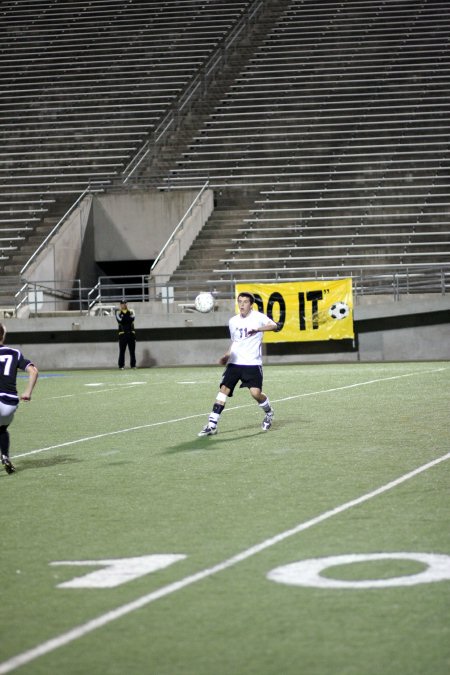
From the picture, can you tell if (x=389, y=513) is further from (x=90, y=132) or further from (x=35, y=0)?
(x=35, y=0)

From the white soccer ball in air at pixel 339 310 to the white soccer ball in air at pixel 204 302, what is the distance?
3.33 metres

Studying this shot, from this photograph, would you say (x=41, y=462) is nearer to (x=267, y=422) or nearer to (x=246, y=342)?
(x=246, y=342)

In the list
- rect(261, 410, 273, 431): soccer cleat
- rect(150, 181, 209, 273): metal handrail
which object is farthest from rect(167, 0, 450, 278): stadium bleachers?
rect(261, 410, 273, 431): soccer cleat

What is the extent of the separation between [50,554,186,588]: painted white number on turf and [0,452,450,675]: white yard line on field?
303 millimetres

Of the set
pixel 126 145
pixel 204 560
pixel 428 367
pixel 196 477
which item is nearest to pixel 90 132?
pixel 126 145

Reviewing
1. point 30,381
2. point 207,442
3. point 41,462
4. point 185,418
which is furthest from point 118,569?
point 185,418

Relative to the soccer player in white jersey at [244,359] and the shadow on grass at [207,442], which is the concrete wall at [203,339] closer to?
the soccer player in white jersey at [244,359]

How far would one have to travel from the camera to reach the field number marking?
5883 millimetres

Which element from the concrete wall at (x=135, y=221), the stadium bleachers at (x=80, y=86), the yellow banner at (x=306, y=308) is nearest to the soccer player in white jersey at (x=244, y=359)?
the yellow banner at (x=306, y=308)

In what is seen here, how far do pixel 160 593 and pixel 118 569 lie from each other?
0.66m

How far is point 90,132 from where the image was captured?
141 ft

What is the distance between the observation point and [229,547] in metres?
6.95

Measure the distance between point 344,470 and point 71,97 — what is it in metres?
37.4

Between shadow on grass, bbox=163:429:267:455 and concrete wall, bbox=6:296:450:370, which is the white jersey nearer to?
shadow on grass, bbox=163:429:267:455
